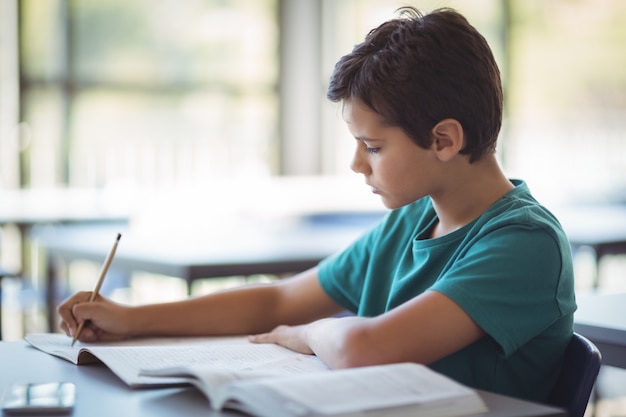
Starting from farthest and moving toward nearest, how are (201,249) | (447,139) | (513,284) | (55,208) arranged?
1. (55,208)
2. (201,249)
3. (447,139)
4. (513,284)

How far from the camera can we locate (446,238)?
Result: 4.23ft

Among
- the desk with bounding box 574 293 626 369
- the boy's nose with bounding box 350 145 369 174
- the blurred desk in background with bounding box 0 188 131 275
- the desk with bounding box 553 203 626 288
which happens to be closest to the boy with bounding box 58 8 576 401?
the boy's nose with bounding box 350 145 369 174

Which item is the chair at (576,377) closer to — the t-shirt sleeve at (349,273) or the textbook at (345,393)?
the textbook at (345,393)

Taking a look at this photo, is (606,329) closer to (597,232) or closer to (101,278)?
(101,278)

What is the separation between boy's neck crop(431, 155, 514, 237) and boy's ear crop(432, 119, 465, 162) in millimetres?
36

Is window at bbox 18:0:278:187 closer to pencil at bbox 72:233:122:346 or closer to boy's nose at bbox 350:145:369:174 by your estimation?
pencil at bbox 72:233:122:346

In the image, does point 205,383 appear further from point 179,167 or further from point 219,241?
point 179,167

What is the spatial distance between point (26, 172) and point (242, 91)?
5.03 feet

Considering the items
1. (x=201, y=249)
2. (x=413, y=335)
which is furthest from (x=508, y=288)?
(x=201, y=249)

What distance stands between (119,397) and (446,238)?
1.64 ft

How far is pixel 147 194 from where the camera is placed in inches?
224

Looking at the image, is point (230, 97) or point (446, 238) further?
point (230, 97)

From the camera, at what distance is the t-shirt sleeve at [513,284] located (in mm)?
1112

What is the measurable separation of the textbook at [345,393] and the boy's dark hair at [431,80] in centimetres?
37
